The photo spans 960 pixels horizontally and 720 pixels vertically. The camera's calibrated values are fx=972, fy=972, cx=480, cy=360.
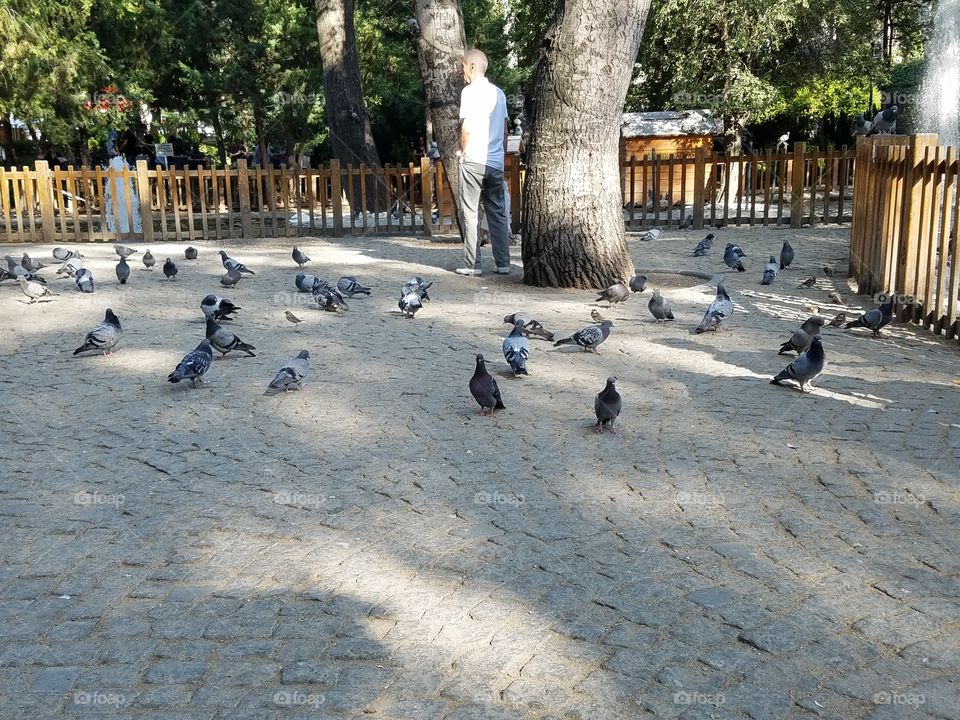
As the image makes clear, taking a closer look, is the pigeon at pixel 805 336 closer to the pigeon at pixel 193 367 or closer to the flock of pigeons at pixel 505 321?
the flock of pigeons at pixel 505 321

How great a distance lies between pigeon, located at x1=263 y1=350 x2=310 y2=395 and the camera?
7.89 metres

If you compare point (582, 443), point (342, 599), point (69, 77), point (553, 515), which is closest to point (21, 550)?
point (342, 599)

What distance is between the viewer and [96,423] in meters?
7.41

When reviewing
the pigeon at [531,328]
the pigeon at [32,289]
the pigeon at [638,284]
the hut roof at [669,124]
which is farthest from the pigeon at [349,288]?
the hut roof at [669,124]

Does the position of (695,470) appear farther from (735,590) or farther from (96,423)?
(96,423)

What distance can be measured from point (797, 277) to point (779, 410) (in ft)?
24.4

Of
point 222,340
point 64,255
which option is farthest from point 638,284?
point 64,255

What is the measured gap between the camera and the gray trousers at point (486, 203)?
1298 cm

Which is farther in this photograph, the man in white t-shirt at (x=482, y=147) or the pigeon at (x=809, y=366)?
the man in white t-shirt at (x=482, y=147)

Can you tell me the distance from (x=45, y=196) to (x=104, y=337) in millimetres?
11421

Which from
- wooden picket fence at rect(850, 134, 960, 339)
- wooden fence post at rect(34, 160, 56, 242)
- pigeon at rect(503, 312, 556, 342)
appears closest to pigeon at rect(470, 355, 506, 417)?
pigeon at rect(503, 312, 556, 342)

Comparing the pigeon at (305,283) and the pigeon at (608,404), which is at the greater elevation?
the pigeon at (305,283)

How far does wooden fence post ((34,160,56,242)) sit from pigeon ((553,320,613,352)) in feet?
45.6

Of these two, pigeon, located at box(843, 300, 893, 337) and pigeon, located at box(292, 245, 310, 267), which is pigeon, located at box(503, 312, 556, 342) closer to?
pigeon, located at box(843, 300, 893, 337)
